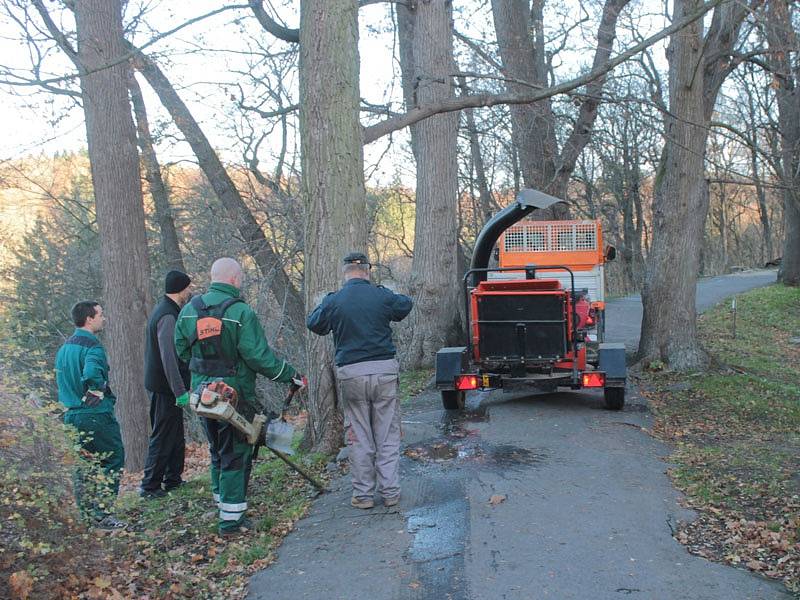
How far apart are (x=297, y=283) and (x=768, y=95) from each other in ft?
80.5

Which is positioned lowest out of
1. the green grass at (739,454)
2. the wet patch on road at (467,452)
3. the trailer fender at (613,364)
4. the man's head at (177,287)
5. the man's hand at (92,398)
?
the green grass at (739,454)

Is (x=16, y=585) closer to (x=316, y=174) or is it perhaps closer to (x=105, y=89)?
(x=316, y=174)

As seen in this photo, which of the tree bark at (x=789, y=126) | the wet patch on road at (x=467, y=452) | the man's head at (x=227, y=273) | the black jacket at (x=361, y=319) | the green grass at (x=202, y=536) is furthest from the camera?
the tree bark at (x=789, y=126)

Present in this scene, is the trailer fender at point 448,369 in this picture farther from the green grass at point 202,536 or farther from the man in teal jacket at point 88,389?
the man in teal jacket at point 88,389

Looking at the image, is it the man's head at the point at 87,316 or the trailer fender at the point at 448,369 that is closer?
the man's head at the point at 87,316

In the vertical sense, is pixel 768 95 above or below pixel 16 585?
above

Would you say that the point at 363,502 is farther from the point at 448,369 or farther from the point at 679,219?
the point at 679,219

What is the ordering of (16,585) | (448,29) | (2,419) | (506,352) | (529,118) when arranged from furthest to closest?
1. (529,118)
2. (448,29)
3. (506,352)
4. (2,419)
5. (16,585)

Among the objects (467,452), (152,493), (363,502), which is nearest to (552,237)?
(467,452)

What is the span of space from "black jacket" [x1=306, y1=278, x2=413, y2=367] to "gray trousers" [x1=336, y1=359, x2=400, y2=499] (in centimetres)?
9

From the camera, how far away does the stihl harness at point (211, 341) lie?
5672mm

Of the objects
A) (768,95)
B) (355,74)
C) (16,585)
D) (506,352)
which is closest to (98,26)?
(355,74)

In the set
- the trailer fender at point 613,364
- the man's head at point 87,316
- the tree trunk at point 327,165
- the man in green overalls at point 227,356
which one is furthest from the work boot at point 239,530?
the trailer fender at point 613,364

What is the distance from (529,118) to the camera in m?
17.1
